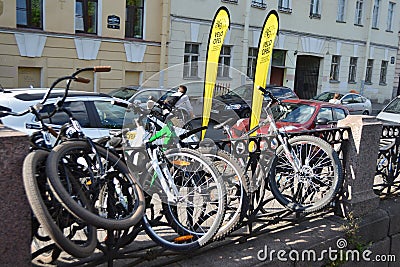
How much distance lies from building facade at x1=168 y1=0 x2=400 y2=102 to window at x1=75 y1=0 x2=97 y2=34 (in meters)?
3.26

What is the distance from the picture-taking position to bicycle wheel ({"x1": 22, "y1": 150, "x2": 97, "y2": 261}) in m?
2.18

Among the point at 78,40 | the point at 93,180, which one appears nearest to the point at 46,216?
the point at 93,180

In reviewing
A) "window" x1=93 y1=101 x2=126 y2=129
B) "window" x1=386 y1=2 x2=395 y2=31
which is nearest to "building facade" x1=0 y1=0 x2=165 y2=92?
"window" x1=93 y1=101 x2=126 y2=129

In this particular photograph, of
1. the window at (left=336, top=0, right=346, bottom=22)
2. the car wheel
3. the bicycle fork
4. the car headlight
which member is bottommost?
the bicycle fork

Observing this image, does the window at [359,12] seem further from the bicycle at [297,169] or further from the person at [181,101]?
the person at [181,101]

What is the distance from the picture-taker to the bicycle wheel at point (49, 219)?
218cm

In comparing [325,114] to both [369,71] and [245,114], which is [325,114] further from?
[369,71]

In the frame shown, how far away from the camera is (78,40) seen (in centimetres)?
1498

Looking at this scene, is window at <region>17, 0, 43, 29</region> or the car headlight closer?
the car headlight

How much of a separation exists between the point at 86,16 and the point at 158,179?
44.6ft

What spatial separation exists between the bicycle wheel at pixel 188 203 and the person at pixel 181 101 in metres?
0.47

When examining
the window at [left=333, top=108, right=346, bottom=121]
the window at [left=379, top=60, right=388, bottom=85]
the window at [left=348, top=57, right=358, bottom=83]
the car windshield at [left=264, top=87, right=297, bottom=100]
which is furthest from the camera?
the window at [left=379, top=60, right=388, bottom=85]

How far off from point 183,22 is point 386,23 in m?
16.9

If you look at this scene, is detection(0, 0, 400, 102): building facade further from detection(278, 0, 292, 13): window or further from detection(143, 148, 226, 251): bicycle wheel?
detection(143, 148, 226, 251): bicycle wheel
